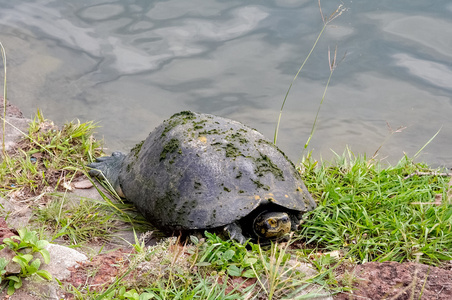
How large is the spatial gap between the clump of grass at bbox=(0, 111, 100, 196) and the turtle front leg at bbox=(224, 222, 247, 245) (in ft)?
6.15

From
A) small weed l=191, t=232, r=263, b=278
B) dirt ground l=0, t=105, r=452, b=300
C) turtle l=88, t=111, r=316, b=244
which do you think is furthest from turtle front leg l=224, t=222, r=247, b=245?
dirt ground l=0, t=105, r=452, b=300

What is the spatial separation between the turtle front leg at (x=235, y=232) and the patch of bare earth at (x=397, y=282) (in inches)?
32.9

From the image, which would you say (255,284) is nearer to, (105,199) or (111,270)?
(111,270)

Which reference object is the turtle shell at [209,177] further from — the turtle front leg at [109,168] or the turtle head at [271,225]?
the turtle front leg at [109,168]

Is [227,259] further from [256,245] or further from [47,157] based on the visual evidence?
[47,157]

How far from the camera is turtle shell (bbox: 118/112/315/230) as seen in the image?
340 centimetres

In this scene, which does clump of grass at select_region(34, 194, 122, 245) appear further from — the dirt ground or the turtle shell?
the dirt ground

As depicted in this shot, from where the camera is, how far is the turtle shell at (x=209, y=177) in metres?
3.40

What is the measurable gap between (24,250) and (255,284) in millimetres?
1306

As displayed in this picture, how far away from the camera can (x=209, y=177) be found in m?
3.50

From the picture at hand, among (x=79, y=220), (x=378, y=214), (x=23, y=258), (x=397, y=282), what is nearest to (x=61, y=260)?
(x=23, y=258)

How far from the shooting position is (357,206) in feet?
12.8

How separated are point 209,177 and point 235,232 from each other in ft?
1.44

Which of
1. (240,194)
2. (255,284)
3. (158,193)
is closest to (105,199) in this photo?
(158,193)
